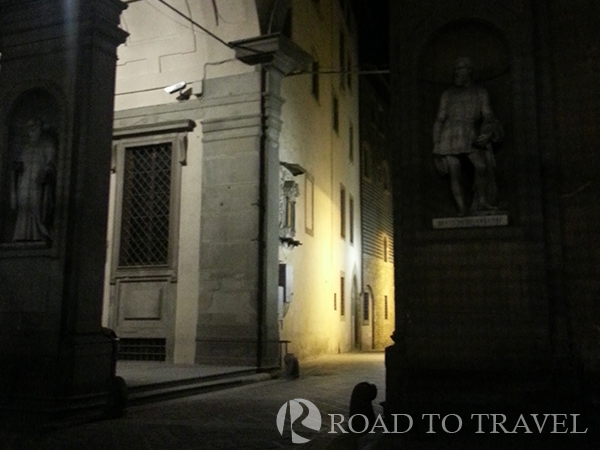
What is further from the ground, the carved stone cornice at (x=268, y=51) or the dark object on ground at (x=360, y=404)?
the carved stone cornice at (x=268, y=51)

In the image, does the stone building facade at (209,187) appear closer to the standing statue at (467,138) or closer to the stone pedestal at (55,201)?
the stone pedestal at (55,201)

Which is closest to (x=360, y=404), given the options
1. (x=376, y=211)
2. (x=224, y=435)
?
(x=224, y=435)

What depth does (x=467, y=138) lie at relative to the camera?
6164mm

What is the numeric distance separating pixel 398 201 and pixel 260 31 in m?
7.19

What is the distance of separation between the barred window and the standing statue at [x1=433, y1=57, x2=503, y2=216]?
7897mm

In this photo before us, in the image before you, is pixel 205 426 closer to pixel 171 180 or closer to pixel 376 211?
pixel 171 180

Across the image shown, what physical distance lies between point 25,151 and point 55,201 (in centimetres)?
85

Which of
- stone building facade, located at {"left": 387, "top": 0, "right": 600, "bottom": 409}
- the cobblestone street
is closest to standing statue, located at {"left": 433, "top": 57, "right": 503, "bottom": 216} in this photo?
stone building facade, located at {"left": 387, "top": 0, "right": 600, "bottom": 409}

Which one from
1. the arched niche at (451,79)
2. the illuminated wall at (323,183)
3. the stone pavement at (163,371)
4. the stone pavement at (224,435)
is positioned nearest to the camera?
the stone pavement at (224,435)

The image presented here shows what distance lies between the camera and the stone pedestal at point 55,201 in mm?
6637

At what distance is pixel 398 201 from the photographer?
643 cm

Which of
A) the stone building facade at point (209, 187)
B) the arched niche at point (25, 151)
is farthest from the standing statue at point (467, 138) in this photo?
the stone building facade at point (209, 187)

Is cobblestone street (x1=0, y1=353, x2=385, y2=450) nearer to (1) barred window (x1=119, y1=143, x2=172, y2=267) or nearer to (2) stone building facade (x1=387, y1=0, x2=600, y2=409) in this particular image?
(2) stone building facade (x1=387, y1=0, x2=600, y2=409)

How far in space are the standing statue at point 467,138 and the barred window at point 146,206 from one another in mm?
7897
